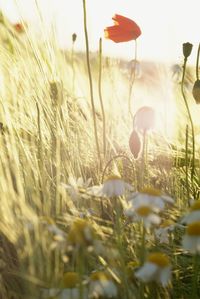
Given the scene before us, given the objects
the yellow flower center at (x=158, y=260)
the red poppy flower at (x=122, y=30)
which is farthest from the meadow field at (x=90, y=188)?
the red poppy flower at (x=122, y=30)

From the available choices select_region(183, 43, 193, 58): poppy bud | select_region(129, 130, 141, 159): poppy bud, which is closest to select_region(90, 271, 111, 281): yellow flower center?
select_region(129, 130, 141, 159): poppy bud

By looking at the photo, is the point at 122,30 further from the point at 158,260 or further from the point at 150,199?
the point at 158,260

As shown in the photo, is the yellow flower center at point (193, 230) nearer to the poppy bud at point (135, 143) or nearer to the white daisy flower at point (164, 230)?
the white daisy flower at point (164, 230)

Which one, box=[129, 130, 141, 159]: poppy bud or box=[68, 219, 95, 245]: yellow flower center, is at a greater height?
box=[68, 219, 95, 245]: yellow flower center

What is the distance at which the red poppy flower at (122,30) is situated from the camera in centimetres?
172

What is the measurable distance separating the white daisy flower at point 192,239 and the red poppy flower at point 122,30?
1.01 meters

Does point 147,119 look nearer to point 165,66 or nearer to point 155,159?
point 155,159

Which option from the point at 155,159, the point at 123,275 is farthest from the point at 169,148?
the point at 123,275

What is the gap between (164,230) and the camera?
1028mm

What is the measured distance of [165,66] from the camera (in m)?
1.97

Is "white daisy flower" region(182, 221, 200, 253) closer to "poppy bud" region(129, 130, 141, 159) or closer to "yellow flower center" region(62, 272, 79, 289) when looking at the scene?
"yellow flower center" region(62, 272, 79, 289)

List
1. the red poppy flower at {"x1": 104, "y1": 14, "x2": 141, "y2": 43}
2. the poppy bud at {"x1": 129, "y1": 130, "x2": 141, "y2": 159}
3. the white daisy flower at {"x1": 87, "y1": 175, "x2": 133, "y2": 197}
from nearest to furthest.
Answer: the white daisy flower at {"x1": 87, "y1": 175, "x2": 133, "y2": 197} < the poppy bud at {"x1": 129, "y1": 130, "x2": 141, "y2": 159} < the red poppy flower at {"x1": 104, "y1": 14, "x2": 141, "y2": 43}

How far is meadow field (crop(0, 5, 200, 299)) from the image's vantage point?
30.7 inches

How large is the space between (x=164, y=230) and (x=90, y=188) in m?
0.14
